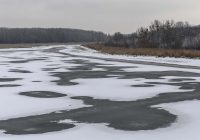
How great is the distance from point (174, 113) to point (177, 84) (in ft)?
23.1

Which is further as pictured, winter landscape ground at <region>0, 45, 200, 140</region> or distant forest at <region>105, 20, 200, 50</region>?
distant forest at <region>105, 20, 200, 50</region>

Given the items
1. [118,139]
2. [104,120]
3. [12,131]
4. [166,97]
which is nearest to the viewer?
[118,139]

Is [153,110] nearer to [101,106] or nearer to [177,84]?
[101,106]

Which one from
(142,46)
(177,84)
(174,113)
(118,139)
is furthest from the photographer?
(142,46)

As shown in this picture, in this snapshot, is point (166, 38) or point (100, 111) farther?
point (166, 38)

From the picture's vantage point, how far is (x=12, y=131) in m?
8.93

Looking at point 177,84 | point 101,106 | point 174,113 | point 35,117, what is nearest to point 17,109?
point 35,117

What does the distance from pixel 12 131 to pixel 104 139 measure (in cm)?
203

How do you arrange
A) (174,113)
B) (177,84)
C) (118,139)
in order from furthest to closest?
(177,84), (174,113), (118,139)

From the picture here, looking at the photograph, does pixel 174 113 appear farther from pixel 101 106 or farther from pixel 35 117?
pixel 35 117

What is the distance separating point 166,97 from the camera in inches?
549

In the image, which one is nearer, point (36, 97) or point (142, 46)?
point (36, 97)

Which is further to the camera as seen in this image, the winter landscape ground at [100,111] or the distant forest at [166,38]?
the distant forest at [166,38]

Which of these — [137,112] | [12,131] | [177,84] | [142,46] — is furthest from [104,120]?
[142,46]
